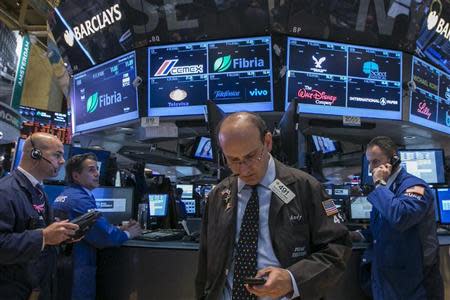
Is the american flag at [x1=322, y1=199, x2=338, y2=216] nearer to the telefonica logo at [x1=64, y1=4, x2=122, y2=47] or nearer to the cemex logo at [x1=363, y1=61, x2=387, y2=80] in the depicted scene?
the cemex logo at [x1=363, y1=61, x2=387, y2=80]

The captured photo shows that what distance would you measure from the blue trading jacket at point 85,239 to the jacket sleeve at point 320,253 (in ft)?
6.98

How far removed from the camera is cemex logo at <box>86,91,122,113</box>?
4.69 meters

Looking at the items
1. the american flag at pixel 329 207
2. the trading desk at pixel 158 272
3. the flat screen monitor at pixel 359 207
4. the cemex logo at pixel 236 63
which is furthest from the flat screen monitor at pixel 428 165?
the american flag at pixel 329 207

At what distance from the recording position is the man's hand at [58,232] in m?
2.20

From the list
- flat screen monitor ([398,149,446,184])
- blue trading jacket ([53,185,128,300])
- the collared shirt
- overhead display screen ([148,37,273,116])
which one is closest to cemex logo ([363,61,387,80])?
flat screen monitor ([398,149,446,184])

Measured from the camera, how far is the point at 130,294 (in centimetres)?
345

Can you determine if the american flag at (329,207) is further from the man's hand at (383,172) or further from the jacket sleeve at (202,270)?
the man's hand at (383,172)

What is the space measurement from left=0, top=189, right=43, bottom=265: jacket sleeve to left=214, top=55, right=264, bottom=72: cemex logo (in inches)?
95.8

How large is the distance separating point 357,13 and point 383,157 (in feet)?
6.38

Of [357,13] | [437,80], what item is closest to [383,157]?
[357,13]

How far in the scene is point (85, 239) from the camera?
11.2 ft

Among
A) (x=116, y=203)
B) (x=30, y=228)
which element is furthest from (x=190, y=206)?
(x=30, y=228)

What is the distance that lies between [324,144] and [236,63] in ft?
7.39

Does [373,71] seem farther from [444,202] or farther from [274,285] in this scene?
[274,285]
